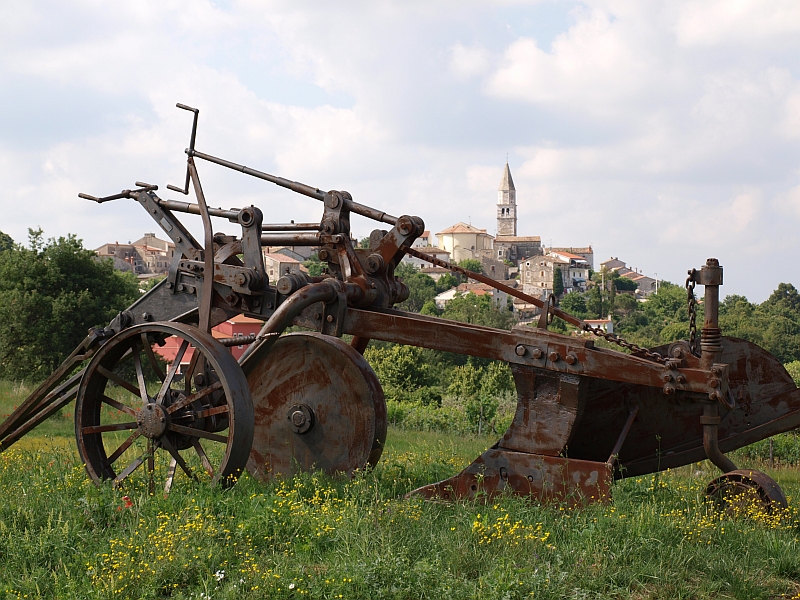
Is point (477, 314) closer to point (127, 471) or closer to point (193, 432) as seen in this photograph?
point (127, 471)

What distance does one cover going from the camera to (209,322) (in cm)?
717

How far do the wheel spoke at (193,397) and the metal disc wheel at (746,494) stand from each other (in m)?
3.82

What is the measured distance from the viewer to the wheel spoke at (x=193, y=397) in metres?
6.40

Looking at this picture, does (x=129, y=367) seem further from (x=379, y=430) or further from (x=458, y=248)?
(x=458, y=248)

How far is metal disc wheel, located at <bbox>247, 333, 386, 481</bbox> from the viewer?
6941 millimetres

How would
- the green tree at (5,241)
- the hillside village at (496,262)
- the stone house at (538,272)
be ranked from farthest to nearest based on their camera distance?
the stone house at (538,272) < the hillside village at (496,262) < the green tree at (5,241)

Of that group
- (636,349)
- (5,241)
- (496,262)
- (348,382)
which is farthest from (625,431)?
(496,262)

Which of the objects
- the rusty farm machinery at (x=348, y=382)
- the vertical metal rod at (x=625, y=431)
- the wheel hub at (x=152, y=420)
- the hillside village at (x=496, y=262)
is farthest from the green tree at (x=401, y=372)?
the hillside village at (x=496, y=262)

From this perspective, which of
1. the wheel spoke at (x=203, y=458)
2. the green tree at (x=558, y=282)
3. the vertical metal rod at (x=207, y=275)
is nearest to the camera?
the wheel spoke at (x=203, y=458)

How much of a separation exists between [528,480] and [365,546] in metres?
1.95

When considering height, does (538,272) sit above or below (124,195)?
above

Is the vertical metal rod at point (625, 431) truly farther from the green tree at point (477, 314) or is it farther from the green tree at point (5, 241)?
the green tree at point (5, 241)

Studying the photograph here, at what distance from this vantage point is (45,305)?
33875 mm

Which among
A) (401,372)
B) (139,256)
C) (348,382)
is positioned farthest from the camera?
(139,256)
